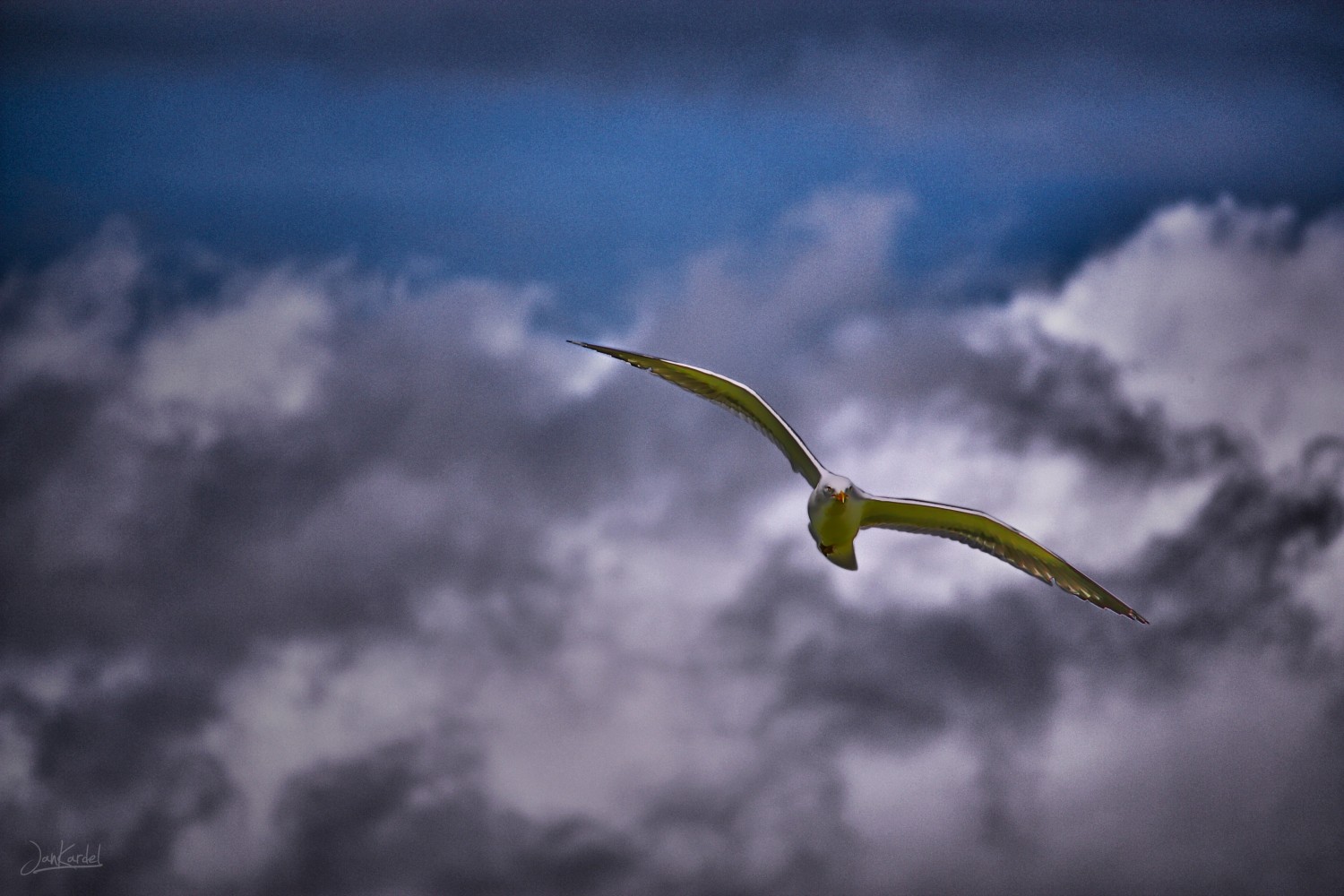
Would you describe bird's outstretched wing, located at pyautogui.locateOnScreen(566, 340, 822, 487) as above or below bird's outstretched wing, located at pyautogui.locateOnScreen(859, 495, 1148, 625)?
above

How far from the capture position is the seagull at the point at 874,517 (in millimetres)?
29312

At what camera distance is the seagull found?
29.3m

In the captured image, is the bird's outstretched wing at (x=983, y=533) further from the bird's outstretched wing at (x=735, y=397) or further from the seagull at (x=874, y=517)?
Result: the bird's outstretched wing at (x=735, y=397)

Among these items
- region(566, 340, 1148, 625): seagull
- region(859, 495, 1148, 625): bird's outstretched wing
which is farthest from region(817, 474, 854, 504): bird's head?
region(859, 495, 1148, 625): bird's outstretched wing

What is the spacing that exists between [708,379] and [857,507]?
5054 mm

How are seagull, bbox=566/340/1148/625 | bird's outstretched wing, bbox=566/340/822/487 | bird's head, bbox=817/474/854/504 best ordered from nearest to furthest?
bird's head, bbox=817/474/854/504 → seagull, bbox=566/340/1148/625 → bird's outstretched wing, bbox=566/340/822/487

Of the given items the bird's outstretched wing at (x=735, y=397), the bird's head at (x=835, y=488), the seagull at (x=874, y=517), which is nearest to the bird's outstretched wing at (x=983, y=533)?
the seagull at (x=874, y=517)

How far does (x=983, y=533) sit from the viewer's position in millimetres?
31719

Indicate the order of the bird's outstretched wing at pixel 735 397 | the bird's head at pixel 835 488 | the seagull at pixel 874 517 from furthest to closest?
1. the bird's outstretched wing at pixel 735 397
2. the seagull at pixel 874 517
3. the bird's head at pixel 835 488

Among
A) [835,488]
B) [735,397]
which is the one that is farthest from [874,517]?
[735,397]

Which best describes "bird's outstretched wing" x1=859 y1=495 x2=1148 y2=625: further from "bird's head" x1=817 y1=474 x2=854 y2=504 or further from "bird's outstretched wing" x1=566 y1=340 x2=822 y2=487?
"bird's outstretched wing" x1=566 y1=340 x2=822 y2=487

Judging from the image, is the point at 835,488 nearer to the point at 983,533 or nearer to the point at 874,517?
the point at 874,517

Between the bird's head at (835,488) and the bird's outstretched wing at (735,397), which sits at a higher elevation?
the bird's outstretched wing at (735,397)

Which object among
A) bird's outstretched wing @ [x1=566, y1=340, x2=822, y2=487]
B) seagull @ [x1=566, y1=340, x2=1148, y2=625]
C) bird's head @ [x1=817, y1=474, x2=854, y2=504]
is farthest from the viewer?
bird's outstretched wing @ [x1=566, y1=340, x2=822, y2=487]
